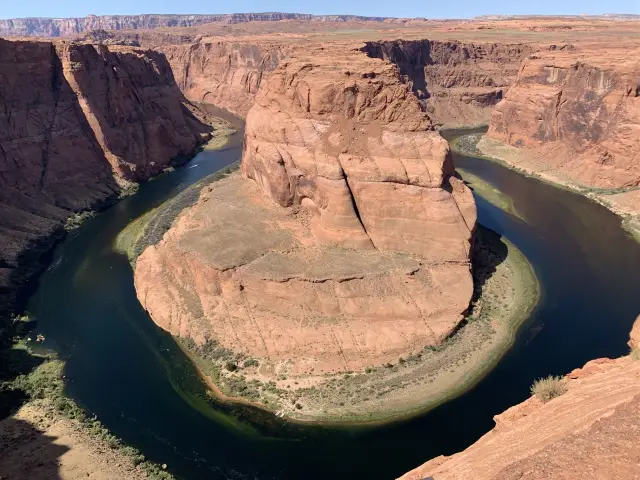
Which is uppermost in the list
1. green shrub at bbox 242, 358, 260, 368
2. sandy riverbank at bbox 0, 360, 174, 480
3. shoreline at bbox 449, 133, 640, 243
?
shoreline at bbox 449, 133, 640, 243

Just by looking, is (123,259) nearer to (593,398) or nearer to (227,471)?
(227,471)

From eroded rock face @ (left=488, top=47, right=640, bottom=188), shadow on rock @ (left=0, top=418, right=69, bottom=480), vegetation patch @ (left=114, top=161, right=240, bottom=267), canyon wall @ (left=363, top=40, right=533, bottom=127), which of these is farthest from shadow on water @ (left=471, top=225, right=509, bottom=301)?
canyon wall @ (left=363, top=40, right=533, bottom=127)

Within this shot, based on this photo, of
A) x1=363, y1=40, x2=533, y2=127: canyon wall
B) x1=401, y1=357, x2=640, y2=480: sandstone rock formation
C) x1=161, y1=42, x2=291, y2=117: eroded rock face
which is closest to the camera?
x1=401, y1=357, x2=640, y2=480: sandstone rock formation

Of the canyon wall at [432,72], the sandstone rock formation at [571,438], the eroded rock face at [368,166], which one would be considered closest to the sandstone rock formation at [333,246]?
the eroded rock face at [368,166]

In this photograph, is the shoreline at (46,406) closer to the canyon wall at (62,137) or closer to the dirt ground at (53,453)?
the dirt ground at (53,453)

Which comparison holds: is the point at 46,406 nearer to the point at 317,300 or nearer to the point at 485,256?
the point at 317,300

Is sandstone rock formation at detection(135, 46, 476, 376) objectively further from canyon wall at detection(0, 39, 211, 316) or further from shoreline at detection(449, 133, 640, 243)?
shoreline at detection(449, 133, 640, 243)

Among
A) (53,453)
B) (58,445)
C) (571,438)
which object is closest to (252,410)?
(58,445)

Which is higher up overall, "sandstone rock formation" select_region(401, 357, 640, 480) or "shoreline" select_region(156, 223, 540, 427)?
"sandstone rock formation" select_region(401, 357, 640, 480)
